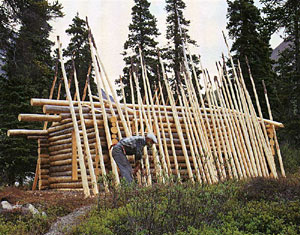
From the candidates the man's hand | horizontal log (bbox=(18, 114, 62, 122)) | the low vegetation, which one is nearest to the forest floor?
the low vegetation

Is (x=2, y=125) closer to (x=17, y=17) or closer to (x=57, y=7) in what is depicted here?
(x=17, y=17)

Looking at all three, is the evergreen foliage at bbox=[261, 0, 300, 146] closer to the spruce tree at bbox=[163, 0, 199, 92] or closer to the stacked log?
the spruce tree at bbox=[163, 0, 199, 92]

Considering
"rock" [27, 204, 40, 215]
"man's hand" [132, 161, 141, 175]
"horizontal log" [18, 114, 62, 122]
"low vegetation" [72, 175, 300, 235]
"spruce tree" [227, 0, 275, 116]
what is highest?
"spruce tree" [227, 0, 275, 116]

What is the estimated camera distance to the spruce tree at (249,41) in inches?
760

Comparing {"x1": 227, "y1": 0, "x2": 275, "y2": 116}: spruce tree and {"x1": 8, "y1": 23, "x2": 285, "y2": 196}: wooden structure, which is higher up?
{"x1": 227, "y1": 0, "x2": 275, "y2": 116}: spruce tree

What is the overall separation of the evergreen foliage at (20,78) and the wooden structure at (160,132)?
8.23 feet

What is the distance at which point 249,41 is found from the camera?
20188mm

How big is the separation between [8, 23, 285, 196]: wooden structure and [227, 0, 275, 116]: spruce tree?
21.1 ft

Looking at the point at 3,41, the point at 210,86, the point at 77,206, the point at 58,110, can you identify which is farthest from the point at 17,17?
the point at 77,206

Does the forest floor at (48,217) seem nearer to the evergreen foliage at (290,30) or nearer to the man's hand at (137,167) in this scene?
the man's hand at (137,167)

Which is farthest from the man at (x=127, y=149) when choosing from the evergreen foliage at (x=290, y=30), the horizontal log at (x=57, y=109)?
the evergreen foliage at (x=290, y=30)

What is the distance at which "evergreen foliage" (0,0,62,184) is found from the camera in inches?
585

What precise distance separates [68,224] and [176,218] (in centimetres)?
173

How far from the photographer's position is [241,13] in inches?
797
